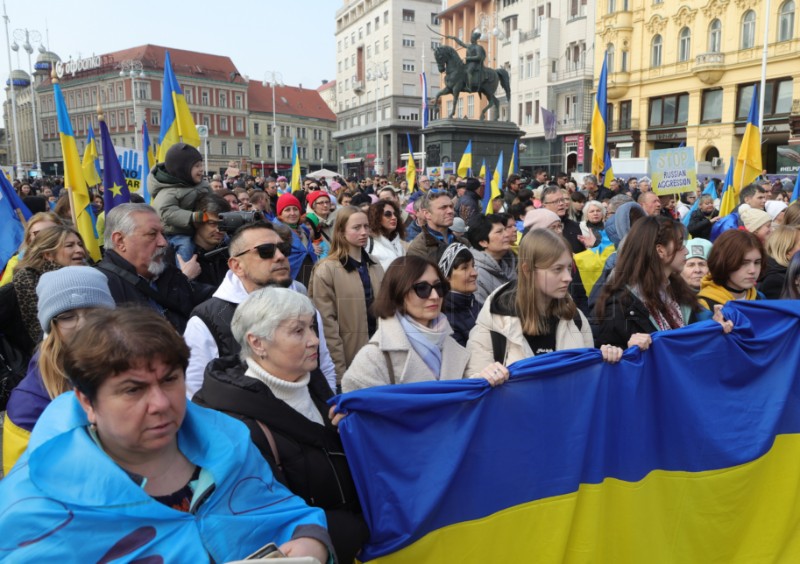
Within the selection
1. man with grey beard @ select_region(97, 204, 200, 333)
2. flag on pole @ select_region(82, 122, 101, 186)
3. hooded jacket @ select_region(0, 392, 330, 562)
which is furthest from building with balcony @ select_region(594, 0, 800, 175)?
hooded jacket @ select_region(0, 392, 330, 562)

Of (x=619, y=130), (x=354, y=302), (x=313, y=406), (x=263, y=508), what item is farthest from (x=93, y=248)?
(x=619, y=130)

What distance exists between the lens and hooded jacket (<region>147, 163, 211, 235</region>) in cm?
459

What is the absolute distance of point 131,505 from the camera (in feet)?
5.08

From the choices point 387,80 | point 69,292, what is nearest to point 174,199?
point 69,292

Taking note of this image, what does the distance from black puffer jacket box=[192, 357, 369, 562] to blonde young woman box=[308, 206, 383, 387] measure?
1897mm

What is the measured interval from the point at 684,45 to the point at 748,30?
4156 mm

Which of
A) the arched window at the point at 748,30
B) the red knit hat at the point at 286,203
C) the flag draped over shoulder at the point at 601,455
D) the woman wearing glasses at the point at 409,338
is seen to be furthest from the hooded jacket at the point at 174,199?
the arched window at the point at 748,30

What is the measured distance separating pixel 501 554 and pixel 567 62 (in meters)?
48.4

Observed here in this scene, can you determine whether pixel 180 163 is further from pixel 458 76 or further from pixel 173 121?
pixel 458 76

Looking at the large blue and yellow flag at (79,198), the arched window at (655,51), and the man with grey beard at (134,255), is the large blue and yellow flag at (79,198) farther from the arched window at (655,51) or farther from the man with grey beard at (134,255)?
the arched window at (655,51)

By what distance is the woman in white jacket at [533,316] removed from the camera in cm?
298

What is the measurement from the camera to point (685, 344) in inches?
116

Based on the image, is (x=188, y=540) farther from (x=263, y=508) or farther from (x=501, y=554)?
(x=501, y=554)

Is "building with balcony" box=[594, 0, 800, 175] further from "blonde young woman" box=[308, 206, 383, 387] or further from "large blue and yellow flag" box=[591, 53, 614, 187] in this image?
"blonde young woman" box=[308, 206, 383, 387]
